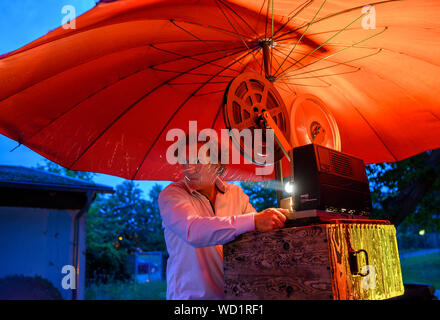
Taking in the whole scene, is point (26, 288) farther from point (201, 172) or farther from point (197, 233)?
point (197, 233)

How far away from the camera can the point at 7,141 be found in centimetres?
279

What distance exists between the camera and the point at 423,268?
15.4m

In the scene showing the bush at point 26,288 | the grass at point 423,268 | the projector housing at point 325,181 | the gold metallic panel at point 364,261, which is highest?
the projector housing at point 325,181

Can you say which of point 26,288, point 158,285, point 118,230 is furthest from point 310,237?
point 118,230

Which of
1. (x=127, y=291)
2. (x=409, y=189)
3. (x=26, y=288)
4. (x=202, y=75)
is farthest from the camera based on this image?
(x=127, y=291)

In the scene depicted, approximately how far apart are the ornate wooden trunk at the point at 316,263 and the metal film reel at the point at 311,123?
613mm

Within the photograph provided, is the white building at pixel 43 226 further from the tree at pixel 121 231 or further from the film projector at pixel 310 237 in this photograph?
the tree at pixel 121 231

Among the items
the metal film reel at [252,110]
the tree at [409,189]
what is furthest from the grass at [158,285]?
the metal film reel at [252,110]

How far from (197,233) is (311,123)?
3.19ft

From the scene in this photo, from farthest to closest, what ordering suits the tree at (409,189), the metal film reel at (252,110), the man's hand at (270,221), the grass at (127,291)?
the grass at (127,291) → the tree at (409,189) → the metal film reel at (252,110) → the man's hand at (270,221)

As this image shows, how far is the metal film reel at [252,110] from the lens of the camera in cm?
186

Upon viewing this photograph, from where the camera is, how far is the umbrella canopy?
6.98 feet
